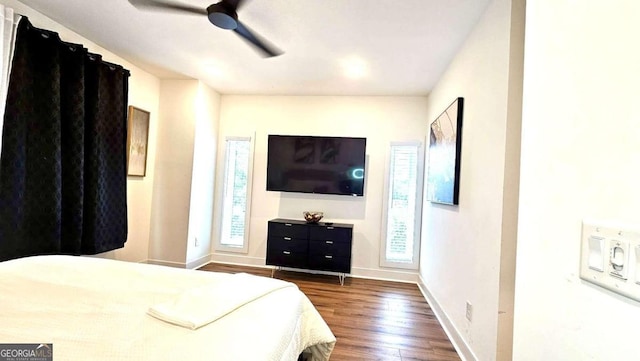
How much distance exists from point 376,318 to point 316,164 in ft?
6.53

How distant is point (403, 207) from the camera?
391cm

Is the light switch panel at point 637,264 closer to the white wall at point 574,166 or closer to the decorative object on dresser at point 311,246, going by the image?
the white wall at point 574,166

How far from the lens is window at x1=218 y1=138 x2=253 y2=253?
4.22 meters

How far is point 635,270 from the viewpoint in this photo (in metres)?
0.45

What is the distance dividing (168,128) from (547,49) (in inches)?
158

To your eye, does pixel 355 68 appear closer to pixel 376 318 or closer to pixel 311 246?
pixel 311 246

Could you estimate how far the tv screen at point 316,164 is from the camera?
3.78 meters

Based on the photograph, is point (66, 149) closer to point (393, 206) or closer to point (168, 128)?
point (168, 128)

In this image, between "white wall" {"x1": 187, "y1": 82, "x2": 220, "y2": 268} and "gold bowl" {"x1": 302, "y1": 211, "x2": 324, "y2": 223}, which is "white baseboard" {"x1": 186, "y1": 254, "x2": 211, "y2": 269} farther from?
"gold bowl" {"x1": 302, "y1": 211, "x2": 324, "y2": 223}

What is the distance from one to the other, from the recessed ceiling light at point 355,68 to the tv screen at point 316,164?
817 mm

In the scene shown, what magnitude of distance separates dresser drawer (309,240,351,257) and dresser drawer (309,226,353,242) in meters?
0.05

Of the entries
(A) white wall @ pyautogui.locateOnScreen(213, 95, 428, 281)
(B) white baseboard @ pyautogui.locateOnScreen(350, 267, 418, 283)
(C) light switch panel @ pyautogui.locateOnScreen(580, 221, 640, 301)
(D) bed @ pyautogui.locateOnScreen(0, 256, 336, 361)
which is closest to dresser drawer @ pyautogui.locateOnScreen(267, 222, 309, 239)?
(A) white wall @ pyautogui.locateOnScreen(213, 95, 428, 281)

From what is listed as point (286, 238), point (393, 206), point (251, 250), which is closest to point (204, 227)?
point (251, 250)

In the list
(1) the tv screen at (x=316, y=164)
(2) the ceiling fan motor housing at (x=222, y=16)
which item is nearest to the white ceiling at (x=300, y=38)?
(2) the ceiling fan motor housing at (x=222, y=16)
